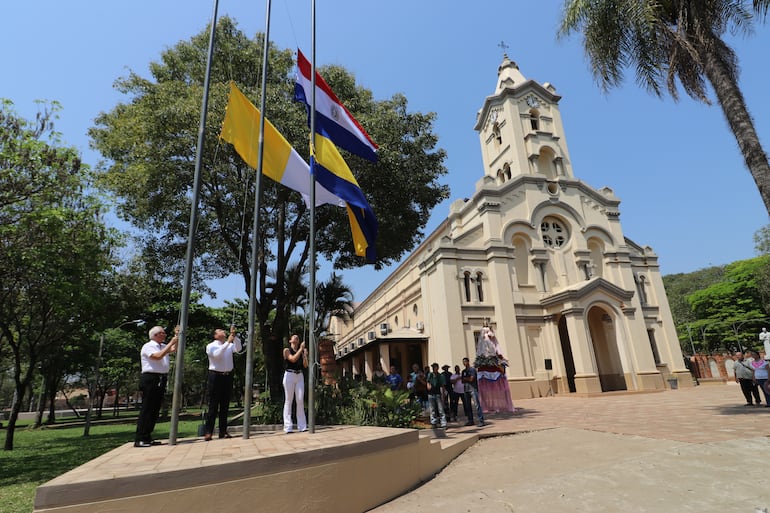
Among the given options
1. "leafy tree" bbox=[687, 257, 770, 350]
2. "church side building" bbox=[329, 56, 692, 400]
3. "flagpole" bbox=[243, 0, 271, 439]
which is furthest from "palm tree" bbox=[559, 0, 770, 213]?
"leafy tree" bbox=[687, 257, 770, 350]

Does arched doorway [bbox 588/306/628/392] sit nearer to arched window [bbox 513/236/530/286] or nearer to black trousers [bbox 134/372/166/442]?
arched window [bbox 513/236/530/286]

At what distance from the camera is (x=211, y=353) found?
698 cm

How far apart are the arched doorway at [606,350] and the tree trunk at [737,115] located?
16003mm

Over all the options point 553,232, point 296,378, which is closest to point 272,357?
point 296,378

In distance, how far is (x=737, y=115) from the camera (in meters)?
9.99

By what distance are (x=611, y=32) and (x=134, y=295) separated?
69.6 feet

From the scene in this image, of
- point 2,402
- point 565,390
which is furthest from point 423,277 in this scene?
point 2,402

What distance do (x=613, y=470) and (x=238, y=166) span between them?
13.0 m

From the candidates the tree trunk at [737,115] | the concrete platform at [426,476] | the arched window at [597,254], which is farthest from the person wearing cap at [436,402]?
the arched window at [597,254]

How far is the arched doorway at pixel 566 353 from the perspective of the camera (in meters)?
23.1

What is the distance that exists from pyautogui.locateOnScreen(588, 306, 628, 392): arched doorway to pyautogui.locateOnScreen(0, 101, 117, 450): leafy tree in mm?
25209

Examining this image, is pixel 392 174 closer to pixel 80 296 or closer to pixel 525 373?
pixel 80 296

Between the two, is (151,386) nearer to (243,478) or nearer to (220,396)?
(220,396)

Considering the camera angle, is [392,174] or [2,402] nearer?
[392,174]
